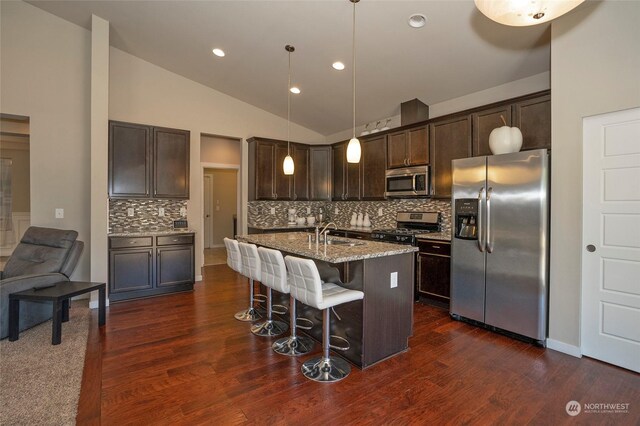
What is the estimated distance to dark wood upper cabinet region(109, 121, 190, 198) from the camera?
180 inches

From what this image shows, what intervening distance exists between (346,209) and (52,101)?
5028 millimetres

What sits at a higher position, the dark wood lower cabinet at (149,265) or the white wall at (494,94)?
the white wall at (494,94)

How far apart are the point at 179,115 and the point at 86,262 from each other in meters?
2.73

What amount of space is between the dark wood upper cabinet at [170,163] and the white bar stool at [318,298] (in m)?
3.36

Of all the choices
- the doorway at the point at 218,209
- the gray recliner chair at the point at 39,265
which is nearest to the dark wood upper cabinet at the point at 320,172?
the doorway at the point at 218,209

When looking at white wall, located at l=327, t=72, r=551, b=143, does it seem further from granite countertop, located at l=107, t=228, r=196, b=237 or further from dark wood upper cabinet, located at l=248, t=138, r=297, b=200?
granite countertop, located at l=107, t=228, r=196, b=237

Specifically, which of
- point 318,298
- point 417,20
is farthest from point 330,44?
point 318,298

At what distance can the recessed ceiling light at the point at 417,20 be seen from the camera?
10.2ft

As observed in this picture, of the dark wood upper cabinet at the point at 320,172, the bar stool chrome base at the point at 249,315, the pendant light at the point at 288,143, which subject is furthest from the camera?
the dark wood upper cabinet at the point at 320,172

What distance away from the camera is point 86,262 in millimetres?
4625

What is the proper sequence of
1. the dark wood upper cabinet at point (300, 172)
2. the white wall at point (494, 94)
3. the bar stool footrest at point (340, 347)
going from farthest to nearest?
1. the dark wood upper cabinet at point (300, 172)
2. the white wall at point (494, 94)
3. the bar stool footrest at point (340, 347)

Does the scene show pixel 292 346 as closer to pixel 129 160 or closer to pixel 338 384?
pixel 338 384

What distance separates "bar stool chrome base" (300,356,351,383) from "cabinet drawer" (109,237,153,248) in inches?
126

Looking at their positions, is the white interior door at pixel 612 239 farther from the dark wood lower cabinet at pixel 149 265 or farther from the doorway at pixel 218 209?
the doorway at pixel 218 209
